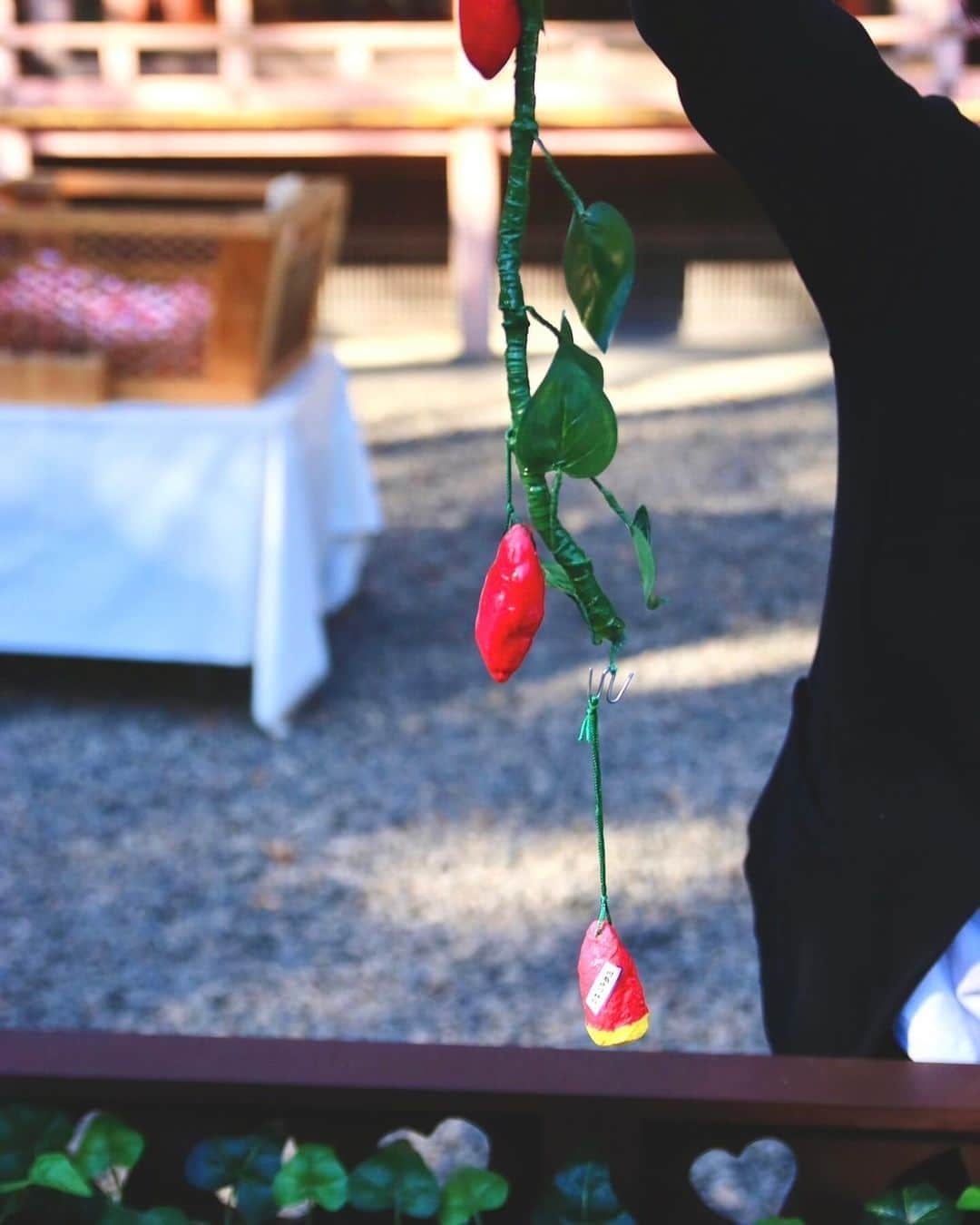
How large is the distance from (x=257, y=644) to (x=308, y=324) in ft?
3.28

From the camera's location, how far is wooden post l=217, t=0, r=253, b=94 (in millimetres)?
7895

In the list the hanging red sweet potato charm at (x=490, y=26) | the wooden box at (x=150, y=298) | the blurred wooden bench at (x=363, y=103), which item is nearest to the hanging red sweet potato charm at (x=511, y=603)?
the hanging red sweet potato charm at (x=490, y=26)

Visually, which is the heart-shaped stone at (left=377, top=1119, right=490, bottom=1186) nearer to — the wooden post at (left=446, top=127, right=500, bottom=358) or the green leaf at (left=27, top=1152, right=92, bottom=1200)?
the green leaf at (left=27, top=1152, right=92, bottom=1200)

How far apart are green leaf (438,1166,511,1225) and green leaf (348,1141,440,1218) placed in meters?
0.01

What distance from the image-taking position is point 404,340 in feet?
29.0

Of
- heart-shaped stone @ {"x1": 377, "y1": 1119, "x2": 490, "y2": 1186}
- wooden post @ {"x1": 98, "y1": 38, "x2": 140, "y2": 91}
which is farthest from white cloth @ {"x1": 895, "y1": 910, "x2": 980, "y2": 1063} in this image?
wooden post @ {"x1": 98, "y1": 38, "x2": 140, "y2": 91}

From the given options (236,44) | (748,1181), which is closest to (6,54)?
(236,44)

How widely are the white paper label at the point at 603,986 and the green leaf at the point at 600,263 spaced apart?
334 mm

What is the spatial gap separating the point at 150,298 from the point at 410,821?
4.29 ft

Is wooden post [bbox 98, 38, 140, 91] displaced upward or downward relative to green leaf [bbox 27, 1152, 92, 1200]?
downward

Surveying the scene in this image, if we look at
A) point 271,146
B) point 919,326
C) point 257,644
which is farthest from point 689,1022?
point 271,146

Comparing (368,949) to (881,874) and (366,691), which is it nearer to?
(366,691)

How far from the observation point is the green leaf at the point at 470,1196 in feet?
3.52

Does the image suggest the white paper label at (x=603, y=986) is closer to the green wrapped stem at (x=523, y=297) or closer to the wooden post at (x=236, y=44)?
the green wrapped stem at (x=523, y=297)
